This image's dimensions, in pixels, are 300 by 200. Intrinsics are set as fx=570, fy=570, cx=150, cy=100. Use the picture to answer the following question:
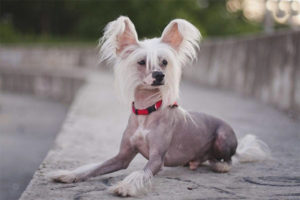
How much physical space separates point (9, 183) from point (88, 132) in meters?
1.18

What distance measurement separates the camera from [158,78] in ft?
14.1

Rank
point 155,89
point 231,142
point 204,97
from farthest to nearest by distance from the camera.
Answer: point 204,97 → point 231,142 → point 155,89

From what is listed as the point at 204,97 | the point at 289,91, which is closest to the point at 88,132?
the point at 289,91

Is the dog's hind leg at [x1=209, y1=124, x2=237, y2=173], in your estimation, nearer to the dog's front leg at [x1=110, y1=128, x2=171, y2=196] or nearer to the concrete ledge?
the dog's front leg at [x1=110, y1=128, x2=171, y2=196]

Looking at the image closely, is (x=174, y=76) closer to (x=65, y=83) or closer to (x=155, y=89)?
(x=155, y=89)

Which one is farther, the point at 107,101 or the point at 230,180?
the point at 107,101

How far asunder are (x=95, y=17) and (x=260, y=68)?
2787 cm

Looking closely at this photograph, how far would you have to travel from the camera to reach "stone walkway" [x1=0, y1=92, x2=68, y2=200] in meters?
6.91

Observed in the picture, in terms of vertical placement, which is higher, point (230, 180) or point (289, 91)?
point (289, 91)

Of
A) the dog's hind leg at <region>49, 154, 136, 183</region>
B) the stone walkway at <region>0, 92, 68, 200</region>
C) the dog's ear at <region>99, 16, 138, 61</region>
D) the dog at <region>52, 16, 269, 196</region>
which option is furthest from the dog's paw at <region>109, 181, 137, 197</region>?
the stone walkway at <region>0, 92, 68, 200</region>

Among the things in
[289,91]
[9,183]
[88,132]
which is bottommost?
[9,183]

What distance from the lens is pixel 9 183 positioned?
6.66 m

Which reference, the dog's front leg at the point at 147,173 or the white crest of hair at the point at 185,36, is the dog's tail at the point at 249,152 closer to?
the dog's front leg at the point at 147,173

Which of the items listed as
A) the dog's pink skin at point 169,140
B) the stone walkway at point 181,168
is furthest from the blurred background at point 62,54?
the dog's pink skin at point 169,140
